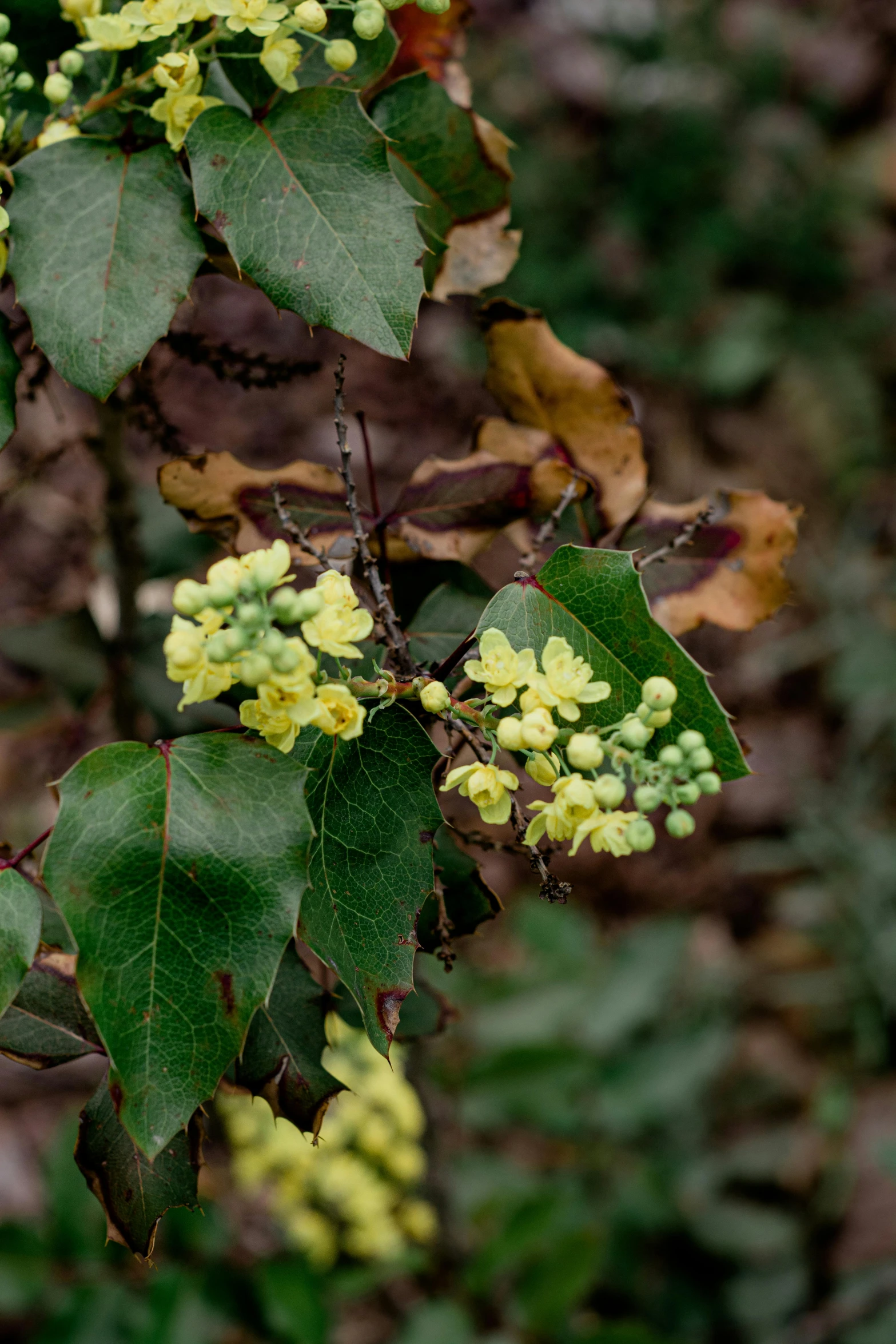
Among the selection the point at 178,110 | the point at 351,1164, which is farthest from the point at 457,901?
the point at 351,1164

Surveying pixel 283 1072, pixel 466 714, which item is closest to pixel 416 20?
pixel 466 714

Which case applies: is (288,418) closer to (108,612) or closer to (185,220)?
(108,612)

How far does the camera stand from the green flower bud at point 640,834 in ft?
1.61

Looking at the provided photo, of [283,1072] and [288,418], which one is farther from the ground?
[283,1072]

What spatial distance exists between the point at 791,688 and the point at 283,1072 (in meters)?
2.03

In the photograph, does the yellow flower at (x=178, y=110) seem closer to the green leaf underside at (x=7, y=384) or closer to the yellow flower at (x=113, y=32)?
the yellow flower at (x=113, y=32)

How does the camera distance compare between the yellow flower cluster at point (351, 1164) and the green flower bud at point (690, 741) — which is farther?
the yellow flower cluster at point (351, 1164)

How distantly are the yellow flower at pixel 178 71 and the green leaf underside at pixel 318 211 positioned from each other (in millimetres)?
22

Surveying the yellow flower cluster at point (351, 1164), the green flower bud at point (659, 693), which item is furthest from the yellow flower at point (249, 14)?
the yellow flower cluster at point (351, 1164)

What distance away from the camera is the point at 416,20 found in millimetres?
771

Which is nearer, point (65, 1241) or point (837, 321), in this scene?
point (65, 1241)

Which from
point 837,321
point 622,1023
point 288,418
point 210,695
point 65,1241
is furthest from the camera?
point 837,321

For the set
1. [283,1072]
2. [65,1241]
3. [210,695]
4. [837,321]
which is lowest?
[65,1241]

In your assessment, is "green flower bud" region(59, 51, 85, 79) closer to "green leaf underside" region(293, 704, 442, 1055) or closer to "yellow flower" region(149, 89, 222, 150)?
"yellow flower" region(149, 89, 222, 150)
